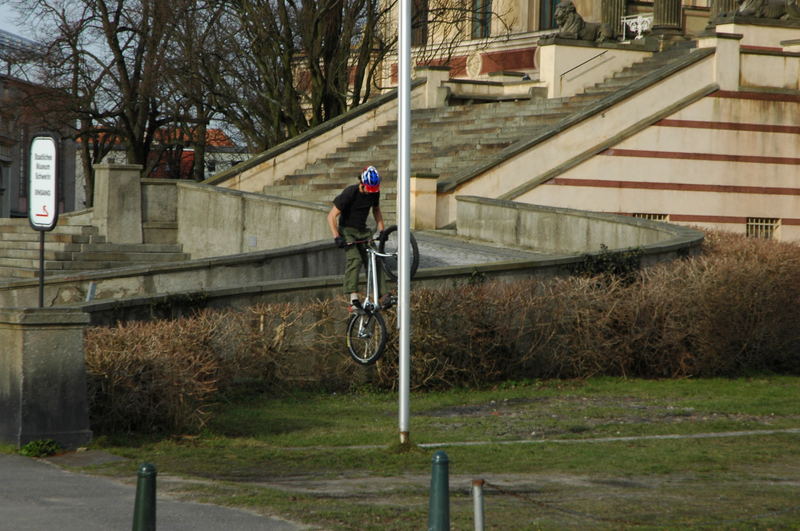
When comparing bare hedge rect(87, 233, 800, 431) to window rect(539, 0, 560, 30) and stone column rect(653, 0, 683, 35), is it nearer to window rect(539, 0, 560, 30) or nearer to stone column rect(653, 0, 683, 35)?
stone column rect(653, 0, 683, 35)

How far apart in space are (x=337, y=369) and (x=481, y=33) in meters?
32.1

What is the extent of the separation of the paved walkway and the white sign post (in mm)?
4243

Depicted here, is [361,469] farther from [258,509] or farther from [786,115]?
[786,115]

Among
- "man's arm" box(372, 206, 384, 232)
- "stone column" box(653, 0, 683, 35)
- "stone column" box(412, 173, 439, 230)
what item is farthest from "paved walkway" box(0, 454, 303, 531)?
"stone column" box(653, 0, 683, 35)

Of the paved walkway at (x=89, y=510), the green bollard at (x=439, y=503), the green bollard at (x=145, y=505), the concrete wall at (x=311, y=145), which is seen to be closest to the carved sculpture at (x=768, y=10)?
the concrete wall at (x=311, y=145)

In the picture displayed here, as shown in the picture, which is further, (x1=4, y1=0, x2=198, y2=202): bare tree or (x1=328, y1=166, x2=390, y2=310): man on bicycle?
(x1=4, y1=0, x2=198, y2=202): bare tree

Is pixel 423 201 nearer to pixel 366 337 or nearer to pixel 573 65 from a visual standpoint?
pixel 573 65

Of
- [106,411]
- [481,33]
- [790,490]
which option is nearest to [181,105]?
[481,33]

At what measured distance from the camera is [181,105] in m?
38.9

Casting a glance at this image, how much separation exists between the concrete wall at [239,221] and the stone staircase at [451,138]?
4.28m

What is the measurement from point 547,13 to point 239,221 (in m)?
23.5

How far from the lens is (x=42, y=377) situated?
430 inches

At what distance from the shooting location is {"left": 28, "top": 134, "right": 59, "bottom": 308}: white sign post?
13.4 metres

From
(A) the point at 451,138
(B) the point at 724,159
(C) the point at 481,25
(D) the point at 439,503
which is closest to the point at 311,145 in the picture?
(A) the point at 451,138
